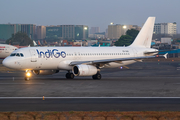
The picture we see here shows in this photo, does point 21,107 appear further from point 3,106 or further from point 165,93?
point 165,93

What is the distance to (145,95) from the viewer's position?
82.7ft

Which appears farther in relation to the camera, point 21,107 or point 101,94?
point 101,94

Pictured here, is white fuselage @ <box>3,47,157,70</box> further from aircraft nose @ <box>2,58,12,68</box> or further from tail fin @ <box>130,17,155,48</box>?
tail fin @ <box>130,17,155,48</box>

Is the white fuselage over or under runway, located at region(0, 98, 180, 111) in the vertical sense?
over

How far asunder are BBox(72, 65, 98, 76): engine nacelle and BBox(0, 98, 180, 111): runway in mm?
12606

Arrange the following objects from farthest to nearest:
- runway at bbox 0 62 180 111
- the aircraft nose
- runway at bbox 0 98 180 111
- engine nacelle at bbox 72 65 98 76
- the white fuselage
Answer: the white fuselage
engine nacelle at bbox 72 65 98 76
the aircraft nose
runway at bbox 0 62 180 111
runway at bbox 0 98 180 111

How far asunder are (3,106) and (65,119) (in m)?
6.34

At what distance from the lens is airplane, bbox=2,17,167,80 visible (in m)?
35.8

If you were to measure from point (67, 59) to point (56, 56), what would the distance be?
159 centimetres

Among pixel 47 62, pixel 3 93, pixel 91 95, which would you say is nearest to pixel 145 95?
pixel 91 95

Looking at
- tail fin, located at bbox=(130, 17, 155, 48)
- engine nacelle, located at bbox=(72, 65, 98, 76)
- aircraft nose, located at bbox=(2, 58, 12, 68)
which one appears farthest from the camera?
tail fin, located at bbox=(130, 17, 155, 48)

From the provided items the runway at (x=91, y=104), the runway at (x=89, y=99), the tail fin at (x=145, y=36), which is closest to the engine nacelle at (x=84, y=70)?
the runway at (x=89, y=99)

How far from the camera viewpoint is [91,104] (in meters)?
20.8

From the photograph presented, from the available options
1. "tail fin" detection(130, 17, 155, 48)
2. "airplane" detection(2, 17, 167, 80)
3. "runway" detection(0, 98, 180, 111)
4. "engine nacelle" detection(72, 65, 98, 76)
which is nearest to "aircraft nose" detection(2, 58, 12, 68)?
"airplane" detection(2, 17, 167, 80)
